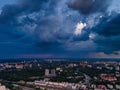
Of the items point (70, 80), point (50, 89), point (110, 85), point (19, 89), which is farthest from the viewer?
point (70, 80)

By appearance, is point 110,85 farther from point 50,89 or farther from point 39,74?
point 39,74

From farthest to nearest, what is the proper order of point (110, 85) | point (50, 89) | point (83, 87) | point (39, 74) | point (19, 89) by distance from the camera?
point (39, 74)
point (110, 85)
point (83, 87)
point (50, 89)
point (19, 89)

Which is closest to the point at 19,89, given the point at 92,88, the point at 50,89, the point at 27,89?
the point at 27,89

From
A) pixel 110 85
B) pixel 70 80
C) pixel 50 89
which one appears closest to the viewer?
pixel 50 89

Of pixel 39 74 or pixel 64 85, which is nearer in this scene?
pixel 64 85

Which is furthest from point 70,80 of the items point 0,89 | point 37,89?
point 0,89

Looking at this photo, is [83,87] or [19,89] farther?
[83,87]

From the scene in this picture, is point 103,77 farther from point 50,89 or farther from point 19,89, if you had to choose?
point 19,89

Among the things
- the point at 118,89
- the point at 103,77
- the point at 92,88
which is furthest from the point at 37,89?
the point at 103,77

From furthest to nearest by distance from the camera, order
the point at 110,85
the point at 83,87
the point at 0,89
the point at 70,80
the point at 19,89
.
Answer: the point at 70,80
the point at 110,85
the point at 83,87
the point at 19,89
the point at 0,89
